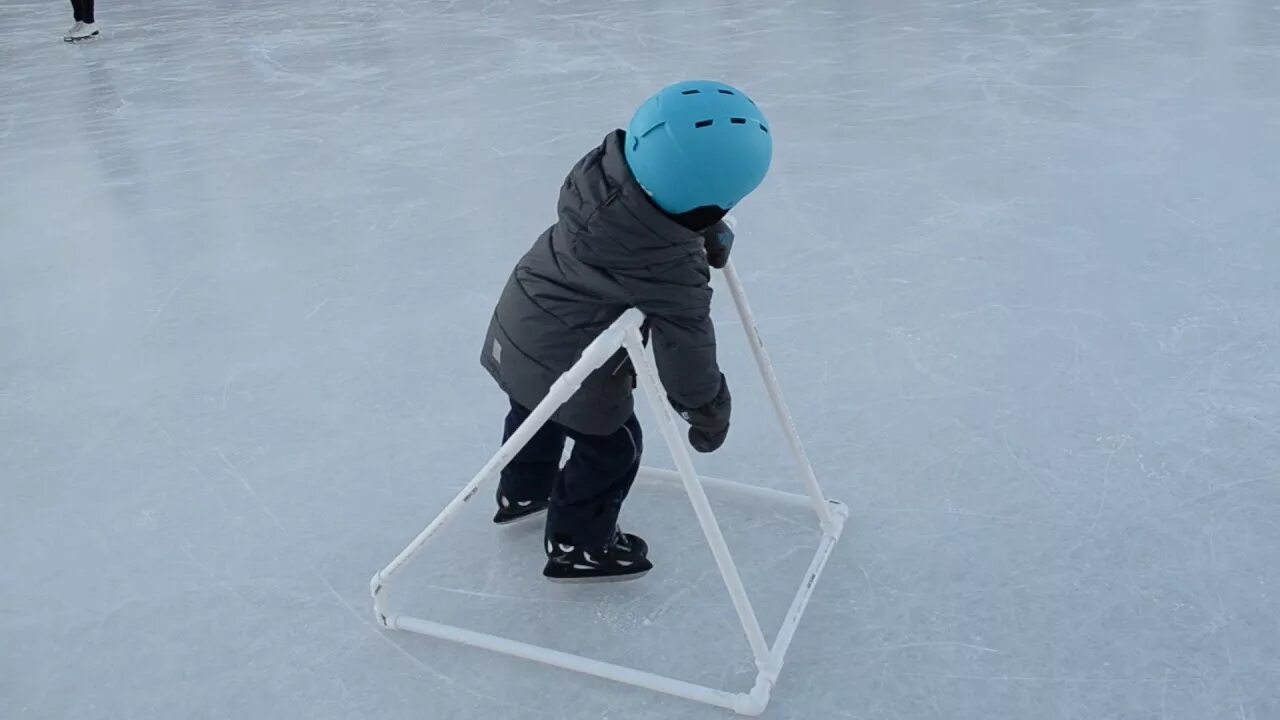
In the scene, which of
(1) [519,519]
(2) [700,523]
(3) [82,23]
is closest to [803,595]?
(2) [700,523]

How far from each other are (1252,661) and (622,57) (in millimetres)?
3909

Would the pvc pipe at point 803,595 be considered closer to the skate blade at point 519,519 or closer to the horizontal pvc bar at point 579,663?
the horizontal pvc bar at point 579,663

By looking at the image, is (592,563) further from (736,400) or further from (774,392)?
(736,400)

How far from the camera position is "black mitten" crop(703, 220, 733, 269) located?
4.83 ft

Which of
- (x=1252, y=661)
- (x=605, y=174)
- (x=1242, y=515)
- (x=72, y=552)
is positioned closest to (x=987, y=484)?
(x=1242, y=515)

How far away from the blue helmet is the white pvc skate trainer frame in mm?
170

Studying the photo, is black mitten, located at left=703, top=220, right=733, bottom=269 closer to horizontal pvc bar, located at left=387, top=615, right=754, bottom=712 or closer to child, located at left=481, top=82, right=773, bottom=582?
child, located at left=481, top=82, right=773, bottom=582

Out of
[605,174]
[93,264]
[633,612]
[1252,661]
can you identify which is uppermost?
[605,174]

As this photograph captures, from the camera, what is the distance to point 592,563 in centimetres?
173

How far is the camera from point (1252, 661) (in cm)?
153

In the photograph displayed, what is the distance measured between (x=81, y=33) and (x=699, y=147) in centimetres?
582

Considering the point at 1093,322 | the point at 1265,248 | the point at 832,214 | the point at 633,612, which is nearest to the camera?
the point at 633,612

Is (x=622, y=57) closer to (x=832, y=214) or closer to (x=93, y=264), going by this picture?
(x=832, y=214)

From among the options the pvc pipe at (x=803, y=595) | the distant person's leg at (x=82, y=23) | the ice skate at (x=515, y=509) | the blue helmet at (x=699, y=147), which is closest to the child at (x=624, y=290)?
the blue helmet at (x=699, y=147)
